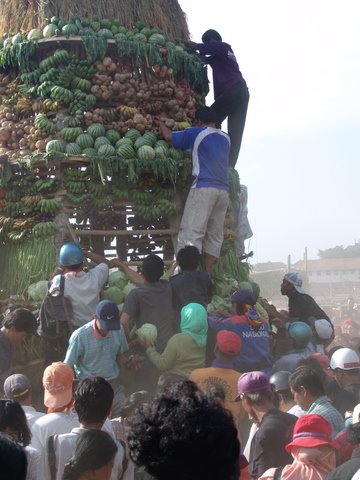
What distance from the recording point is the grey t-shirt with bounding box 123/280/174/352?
7848 millimetres

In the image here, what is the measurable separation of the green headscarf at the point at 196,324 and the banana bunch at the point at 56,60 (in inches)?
165

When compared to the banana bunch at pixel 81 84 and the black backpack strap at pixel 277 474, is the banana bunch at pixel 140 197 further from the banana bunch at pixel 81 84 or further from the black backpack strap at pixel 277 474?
the black backpack strap at pixel 277 474

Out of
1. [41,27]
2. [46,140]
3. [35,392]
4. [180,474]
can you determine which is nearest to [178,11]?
[41,27]

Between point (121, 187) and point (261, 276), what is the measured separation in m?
25.9

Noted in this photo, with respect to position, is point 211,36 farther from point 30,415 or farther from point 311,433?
point 311,433

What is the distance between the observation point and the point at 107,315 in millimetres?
6523

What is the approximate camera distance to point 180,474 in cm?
266

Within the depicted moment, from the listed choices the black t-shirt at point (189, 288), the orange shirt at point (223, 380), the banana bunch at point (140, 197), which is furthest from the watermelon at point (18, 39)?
the orange shirt at point (223, 380)

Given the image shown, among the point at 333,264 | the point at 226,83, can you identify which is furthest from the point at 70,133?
the point at 333,264

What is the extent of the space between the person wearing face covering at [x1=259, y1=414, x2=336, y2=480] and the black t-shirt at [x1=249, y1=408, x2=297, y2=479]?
474 mm

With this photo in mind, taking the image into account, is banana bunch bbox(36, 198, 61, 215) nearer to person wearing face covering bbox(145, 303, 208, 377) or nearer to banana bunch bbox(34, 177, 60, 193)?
banana bunch bbox(34, 177, 60, 193)

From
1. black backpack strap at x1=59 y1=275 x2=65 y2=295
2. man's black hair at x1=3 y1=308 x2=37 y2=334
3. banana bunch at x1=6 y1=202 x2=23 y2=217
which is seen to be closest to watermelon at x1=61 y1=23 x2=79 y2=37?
banana bunch at x1=6 y1=202 x2=23 y2=217

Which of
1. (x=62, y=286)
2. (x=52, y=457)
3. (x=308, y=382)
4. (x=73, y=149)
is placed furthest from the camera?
(x=73, y=149)

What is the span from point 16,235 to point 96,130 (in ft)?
5.36
